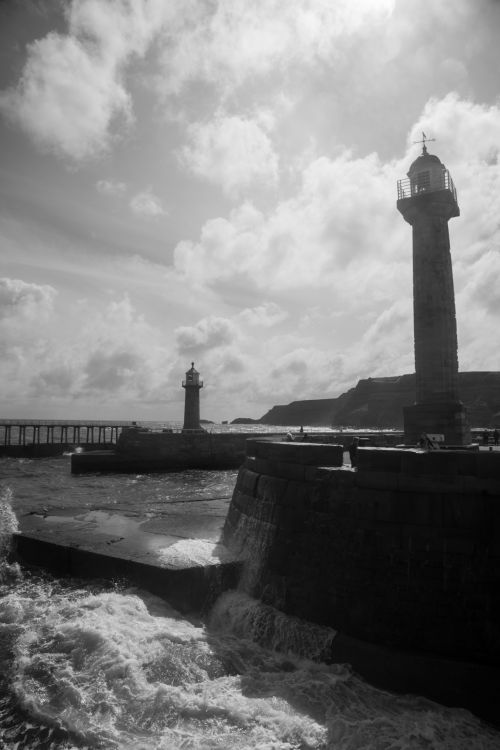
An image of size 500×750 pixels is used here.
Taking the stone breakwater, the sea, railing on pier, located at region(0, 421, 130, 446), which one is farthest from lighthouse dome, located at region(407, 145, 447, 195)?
railing on pier, located at region(0, 421, 130, 446)

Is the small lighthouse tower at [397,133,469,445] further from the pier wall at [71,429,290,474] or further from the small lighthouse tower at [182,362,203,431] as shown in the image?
the small lighthouse tower at [182,362,203,431]

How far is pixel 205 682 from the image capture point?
6117mm

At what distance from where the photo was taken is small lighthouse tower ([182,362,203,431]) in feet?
117

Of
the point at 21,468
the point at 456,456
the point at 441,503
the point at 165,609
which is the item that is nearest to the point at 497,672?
the point at 441,503

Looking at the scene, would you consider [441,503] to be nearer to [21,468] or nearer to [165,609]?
[165,609]

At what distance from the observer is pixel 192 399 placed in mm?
36156

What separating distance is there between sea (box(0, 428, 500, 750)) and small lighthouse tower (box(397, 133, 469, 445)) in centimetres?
917

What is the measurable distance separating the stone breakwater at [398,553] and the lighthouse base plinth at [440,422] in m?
7.50

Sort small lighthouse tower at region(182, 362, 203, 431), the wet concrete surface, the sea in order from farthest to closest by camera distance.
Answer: small lighthouse tower at region(182, 362, 203, 431), the wet concrete surface, the sea

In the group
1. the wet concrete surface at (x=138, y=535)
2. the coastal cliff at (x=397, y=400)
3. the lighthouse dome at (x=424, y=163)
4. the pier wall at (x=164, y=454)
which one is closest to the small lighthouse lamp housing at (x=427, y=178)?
the lighthouse dome at (x=424, y=163)

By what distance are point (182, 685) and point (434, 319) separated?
1258 cm

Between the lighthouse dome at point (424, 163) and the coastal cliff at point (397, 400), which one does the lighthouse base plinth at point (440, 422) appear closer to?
the lighthouse dome at point (424, 163)

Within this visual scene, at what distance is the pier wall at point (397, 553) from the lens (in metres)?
6.16

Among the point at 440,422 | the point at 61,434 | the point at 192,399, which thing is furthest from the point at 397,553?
the point at 61,434
